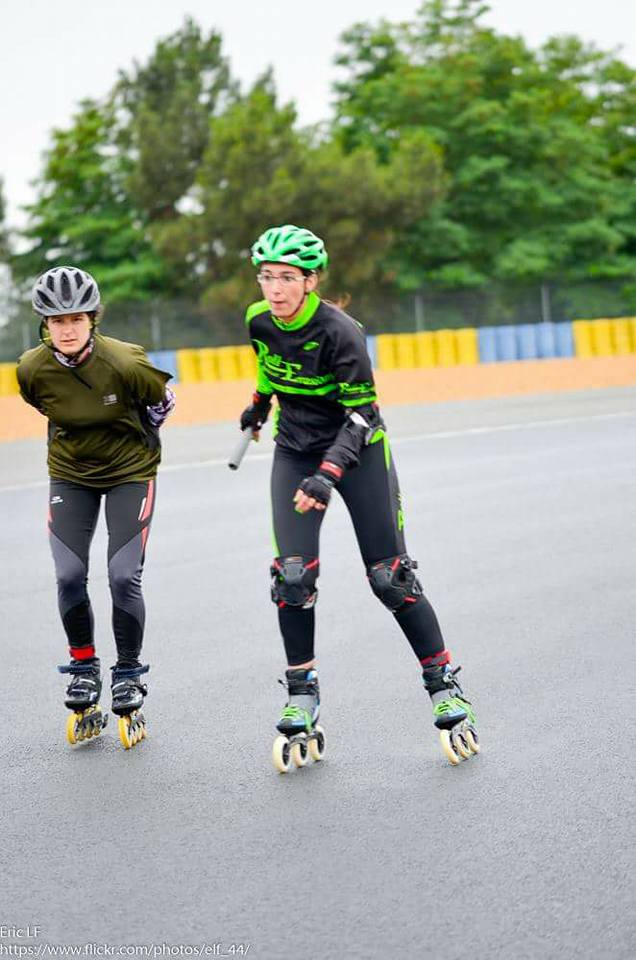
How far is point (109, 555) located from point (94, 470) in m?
0.34

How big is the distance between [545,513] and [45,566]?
393cm

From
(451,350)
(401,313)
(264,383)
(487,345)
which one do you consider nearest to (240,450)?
(264,383)

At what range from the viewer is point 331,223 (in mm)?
47656

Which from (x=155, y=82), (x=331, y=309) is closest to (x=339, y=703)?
(x=331, y=309)

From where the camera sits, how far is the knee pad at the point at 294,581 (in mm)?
5652

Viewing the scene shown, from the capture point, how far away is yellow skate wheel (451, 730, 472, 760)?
5.65 m

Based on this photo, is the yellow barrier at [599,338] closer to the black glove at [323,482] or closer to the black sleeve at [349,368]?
the black sleeve at [349,368]

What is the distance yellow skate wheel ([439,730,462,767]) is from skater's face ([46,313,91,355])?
197 cm

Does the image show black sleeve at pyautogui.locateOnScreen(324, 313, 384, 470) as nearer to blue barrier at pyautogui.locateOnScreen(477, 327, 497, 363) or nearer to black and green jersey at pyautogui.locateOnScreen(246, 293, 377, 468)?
black and green jersey at pyautogui.locateOnScreen(246, 293, 377, 468)

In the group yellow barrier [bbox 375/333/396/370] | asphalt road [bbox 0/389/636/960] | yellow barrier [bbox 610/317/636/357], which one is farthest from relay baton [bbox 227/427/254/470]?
yellow barrier [bbox 610/317/636/357]

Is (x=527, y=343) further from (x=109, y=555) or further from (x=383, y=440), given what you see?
(x=383, y=440)

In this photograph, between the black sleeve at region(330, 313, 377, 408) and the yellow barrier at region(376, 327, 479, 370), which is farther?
the yellow barrier at region(376, 327, 479, 370)

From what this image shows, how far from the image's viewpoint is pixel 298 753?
567 centimetres

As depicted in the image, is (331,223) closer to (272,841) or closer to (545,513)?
(545,513)
